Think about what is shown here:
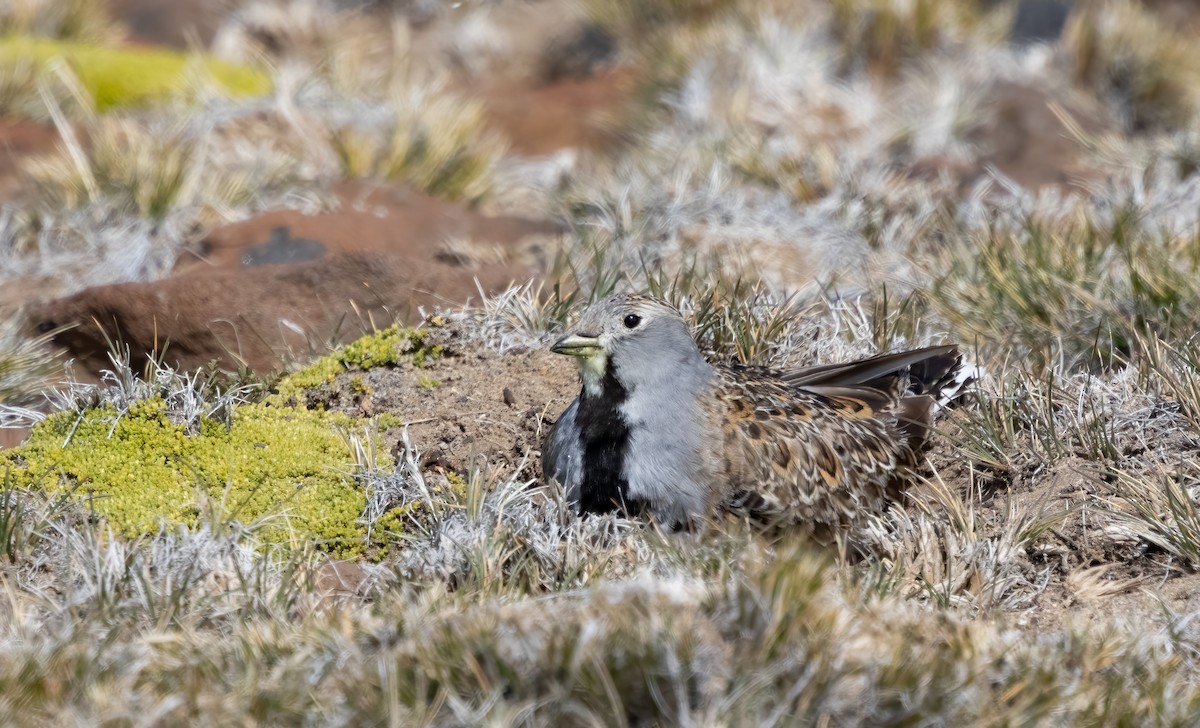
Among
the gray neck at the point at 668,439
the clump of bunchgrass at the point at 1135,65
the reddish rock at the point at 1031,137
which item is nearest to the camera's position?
the gray neck at the point at 668,439

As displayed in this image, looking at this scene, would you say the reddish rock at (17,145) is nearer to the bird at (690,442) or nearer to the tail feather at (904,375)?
the bird at (690,442)

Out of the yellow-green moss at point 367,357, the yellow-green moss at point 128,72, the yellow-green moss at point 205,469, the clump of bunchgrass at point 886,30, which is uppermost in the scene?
the clump of bunchgrass at point 886,30

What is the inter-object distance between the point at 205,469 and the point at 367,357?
0.95 metres

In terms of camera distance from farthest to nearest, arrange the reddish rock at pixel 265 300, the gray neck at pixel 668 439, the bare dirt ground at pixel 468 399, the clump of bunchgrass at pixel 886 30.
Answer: the clump of bunchgrass at pixel 886 30, the reddish rock at pixel 265 300, the bare dirt ground at pixel 468 399, the gray neck at pixel 668 439

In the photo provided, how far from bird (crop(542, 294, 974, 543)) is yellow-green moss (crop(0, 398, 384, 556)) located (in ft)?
2.86

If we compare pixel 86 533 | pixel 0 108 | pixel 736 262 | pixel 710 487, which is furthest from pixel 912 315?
pixel 0 108

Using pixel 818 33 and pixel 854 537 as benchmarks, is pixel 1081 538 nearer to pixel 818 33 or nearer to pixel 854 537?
pixel 854 537

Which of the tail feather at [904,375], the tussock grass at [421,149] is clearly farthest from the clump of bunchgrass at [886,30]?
the tail feather at [904,375]

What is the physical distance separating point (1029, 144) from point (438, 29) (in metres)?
6.13

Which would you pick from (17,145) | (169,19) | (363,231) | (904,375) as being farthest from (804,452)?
(169,19)

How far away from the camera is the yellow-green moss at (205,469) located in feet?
15.7

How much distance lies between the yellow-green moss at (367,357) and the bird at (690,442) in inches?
41.2

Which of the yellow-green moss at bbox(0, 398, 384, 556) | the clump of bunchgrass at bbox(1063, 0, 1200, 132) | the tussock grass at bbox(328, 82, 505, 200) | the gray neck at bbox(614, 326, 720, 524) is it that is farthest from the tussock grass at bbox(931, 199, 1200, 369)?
the clump of bunchgrass at bbox(1063, 0, 1200, 132)

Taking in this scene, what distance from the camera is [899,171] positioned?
28.7ft
